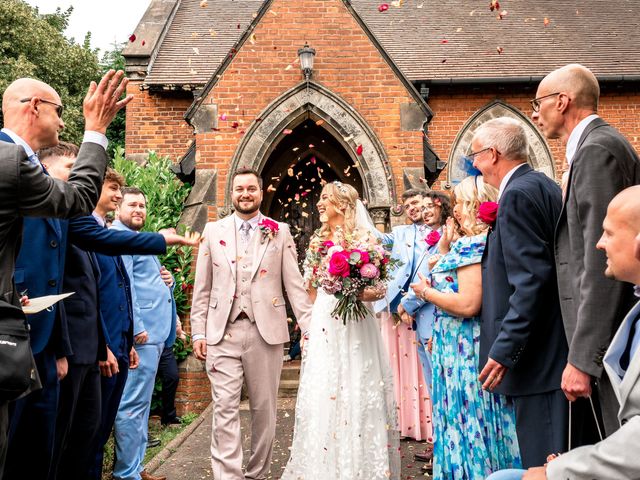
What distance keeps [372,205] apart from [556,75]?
6900 millimetres

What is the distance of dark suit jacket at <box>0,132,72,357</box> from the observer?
332cm

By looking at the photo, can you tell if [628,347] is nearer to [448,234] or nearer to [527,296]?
[527,296]

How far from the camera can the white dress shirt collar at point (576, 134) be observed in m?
3.24

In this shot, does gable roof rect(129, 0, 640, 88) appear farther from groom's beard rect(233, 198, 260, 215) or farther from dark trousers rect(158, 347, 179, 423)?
groom's beard rect(233, 198, 260, 215)

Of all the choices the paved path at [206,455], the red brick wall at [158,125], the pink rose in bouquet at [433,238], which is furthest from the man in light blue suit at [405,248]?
the red brick wall at [158,125]

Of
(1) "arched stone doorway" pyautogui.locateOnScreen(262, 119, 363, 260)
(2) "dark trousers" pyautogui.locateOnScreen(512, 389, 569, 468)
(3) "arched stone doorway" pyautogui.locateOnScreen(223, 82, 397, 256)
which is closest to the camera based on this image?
(2) "dark trousers" pyautogui.locateOnScreen(512, 389, 569, 468)

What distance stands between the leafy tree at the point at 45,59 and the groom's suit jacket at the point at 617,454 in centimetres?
2519

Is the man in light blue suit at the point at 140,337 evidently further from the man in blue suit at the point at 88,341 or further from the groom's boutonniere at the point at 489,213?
the groom's boutonniere at the point at 489,213

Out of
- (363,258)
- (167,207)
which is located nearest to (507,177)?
(363,258)

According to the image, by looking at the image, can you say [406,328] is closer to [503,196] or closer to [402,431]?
[402,431]

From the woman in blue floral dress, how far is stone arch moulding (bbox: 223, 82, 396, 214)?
614 cm

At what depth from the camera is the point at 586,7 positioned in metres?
17.7

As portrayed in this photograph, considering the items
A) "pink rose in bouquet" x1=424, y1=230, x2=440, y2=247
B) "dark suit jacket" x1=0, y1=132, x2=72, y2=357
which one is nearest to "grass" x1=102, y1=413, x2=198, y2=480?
"dark suit jacket" x1=0, y1=132, x2=72, y2=357

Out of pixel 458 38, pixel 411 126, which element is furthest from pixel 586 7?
pixel 411 126
